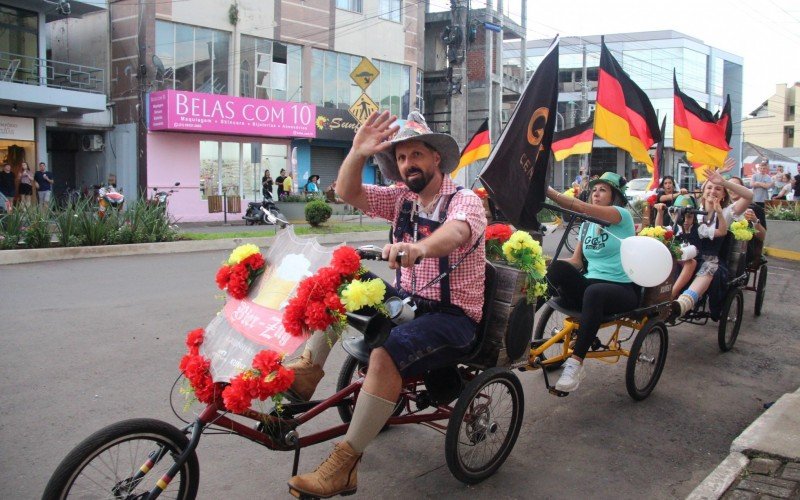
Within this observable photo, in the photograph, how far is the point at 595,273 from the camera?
5711mm

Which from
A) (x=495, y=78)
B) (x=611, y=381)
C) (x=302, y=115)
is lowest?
(x=611, y=381)

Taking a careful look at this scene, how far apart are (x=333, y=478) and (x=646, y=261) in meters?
3.09

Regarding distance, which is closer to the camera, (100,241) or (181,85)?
(100,241)

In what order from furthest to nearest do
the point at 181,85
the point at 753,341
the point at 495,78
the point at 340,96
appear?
the point at 495,78
the point at 340,96
the point at 181,85
the point at 753,341

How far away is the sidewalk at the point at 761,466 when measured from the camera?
3.72 meters

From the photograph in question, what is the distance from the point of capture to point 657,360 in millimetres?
5723

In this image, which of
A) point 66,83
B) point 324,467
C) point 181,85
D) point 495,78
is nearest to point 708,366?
point 324,467

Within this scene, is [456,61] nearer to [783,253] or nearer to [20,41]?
[20,41]

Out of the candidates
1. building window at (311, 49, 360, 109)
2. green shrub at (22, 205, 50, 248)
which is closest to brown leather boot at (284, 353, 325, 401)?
green shrub at (22, 205, 50, 248)

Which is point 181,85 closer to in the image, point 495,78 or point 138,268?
point 138,268

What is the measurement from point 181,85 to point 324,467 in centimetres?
2423

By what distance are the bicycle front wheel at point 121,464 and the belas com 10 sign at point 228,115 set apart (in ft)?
73.5

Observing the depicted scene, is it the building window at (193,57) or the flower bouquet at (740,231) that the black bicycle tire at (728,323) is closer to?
the flower bouquet at (740,231)

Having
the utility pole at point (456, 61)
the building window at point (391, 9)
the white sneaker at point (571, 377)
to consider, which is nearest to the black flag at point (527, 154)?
the white sneaker at point (571, 377)
